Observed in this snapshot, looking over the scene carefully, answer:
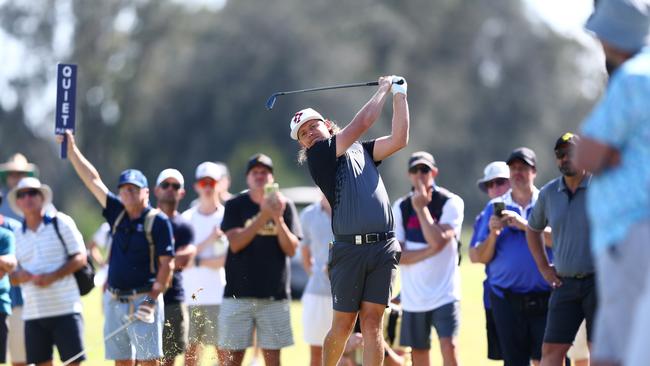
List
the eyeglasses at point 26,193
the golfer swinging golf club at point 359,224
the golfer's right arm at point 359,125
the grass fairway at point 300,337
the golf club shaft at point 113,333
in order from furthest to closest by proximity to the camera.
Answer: the grass fairway at point 300,337 < the eyeglasses at point 26,193 < the golf club shaft at point 113,333 < the golfer swinging golf club at point 359,224 < the golfer's right arm at point 359,125

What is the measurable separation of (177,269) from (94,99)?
4710cm

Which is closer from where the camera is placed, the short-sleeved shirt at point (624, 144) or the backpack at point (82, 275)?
the short-sleeved shirt at point (624, 144)

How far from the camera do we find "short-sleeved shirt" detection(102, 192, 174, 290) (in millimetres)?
10727

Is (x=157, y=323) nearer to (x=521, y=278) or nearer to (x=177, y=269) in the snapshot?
(x=177, y=269)

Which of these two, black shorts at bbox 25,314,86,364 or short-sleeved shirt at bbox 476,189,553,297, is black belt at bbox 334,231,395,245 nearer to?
short-sleeved shirt at bbox 476,189,553,297

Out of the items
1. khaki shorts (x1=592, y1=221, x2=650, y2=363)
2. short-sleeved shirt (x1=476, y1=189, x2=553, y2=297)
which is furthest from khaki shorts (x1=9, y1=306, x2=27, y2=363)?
khaki shorts (x1=592, y1=221, x2=650, y2=363)

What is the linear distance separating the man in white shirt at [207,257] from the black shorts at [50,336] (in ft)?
4.03

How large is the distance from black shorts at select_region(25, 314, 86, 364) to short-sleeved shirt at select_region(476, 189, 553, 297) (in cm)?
391

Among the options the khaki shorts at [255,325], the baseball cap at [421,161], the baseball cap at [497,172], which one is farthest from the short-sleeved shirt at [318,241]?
the baseball cap at [497,172]

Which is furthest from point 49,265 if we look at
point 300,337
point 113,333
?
point 300,337

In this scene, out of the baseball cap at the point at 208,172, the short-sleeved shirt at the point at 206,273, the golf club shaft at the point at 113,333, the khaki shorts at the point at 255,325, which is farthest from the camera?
the baseball cap at the point at 208,172

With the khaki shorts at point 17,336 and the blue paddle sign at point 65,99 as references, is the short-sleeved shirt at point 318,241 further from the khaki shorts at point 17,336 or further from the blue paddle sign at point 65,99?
the khaki shorts at point 17,336

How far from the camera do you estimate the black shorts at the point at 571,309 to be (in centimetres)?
885

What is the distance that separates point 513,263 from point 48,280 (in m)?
4.31
